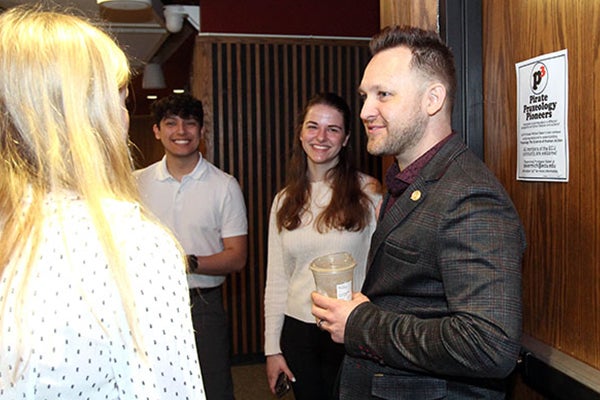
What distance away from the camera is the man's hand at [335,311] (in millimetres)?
1495

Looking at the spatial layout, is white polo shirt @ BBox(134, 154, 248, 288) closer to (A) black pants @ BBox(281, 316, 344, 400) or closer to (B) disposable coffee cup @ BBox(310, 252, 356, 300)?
(A) black pants @ BBox(281, 316, 344, 400)

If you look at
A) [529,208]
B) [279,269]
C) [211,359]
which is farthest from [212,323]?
[529,208]

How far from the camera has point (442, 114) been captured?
1.56m

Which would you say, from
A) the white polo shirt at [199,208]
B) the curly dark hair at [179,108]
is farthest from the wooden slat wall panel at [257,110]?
the white polo shirt at [199,208]

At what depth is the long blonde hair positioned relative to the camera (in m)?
0.94

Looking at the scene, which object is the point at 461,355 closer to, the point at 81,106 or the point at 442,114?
the point at 442,114

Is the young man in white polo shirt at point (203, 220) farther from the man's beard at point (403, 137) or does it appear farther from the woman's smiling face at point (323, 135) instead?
the man's beard at point (403, 137)

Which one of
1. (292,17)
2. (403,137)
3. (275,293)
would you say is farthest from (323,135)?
(292,17)

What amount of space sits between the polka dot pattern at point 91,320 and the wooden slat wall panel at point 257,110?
4.09 meters

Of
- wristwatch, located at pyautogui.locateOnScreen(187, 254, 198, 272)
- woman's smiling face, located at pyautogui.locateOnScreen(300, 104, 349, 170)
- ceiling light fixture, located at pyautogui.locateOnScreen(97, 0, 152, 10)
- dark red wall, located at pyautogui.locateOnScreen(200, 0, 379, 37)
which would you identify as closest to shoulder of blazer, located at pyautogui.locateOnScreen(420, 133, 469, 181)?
woman's smiling face, located at pyautogui.locateOnScreen(300, 104, 349, 170)

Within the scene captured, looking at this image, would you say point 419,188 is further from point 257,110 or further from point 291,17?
point 291,17

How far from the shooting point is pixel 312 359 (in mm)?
2428

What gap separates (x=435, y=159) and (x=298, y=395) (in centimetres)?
141

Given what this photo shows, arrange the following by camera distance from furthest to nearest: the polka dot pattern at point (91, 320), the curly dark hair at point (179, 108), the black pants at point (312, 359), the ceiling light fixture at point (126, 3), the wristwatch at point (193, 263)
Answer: the ceiling light fixture at point (126, 3) < the curly dark hair at point (179, 108) < the wristwatch at point (193, 263) < the black pants at point (312, 359) < the polka dot pattern at point (91, 320)
